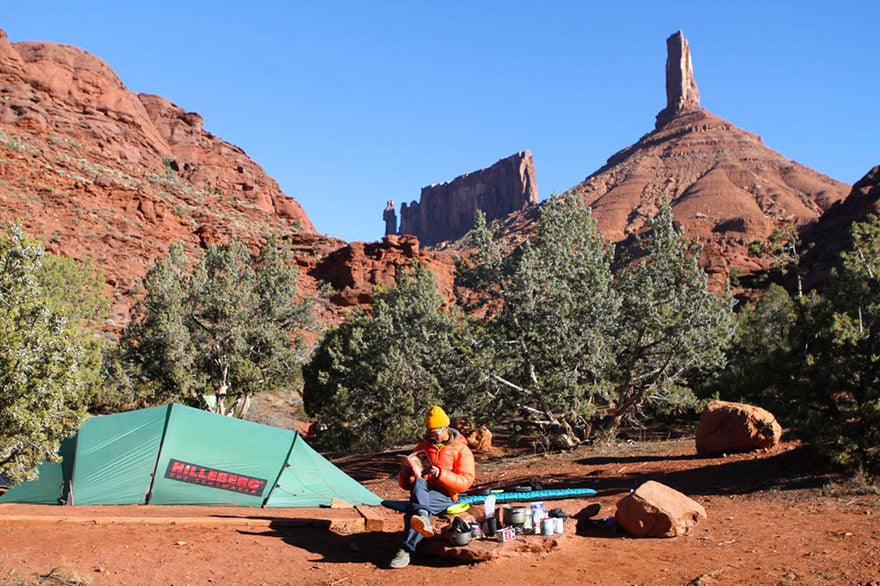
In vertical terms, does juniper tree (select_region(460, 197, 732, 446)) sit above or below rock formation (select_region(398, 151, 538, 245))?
below

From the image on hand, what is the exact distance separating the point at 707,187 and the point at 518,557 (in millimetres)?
101379

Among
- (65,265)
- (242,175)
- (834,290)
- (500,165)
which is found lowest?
(834,290)

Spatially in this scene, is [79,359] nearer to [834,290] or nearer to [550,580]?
[550,580]

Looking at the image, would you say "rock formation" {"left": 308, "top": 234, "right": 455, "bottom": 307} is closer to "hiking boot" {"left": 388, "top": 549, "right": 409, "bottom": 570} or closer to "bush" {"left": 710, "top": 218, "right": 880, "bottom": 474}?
"bush" {"left": 710, "top": 218, "right": 880, "bottom": 474}

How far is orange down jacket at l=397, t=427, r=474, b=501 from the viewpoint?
22.9ft

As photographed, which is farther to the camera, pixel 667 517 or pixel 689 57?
pixel 689 57

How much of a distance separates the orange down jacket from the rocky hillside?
120ft

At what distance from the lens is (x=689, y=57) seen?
141 metres

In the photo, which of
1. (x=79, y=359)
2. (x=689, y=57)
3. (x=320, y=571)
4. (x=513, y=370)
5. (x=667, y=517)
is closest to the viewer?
(x=320, y=571)

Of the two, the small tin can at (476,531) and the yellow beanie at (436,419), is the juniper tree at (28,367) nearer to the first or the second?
the yellow beanie at (436,419)

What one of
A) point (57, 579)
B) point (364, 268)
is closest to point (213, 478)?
point (57, 579)

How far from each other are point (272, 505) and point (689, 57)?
15420cm

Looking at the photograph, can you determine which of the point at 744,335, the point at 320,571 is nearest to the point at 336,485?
the point at 320,571

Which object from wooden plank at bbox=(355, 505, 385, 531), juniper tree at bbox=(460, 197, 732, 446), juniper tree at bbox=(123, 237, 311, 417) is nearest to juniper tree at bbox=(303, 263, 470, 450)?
juniper tree at bbox=(123, 237, 311, 417)
